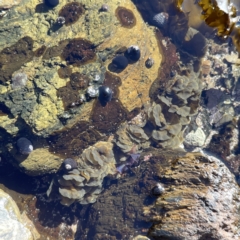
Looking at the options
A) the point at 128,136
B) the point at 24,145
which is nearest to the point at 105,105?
the point at 128,136

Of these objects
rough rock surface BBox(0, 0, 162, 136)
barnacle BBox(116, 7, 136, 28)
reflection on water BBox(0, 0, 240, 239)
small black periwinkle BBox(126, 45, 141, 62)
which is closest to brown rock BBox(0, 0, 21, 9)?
reflection on water BBox(0, 0, 240, 239)

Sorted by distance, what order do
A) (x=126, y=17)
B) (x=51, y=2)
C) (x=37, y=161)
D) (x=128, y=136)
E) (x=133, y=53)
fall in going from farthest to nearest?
(x=128, y=136) < (x=126, y=17) < (x=133, y=53) < (x=51, y=2) < (x=37, y=161)

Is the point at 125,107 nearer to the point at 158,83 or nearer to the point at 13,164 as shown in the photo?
the point at 158,83

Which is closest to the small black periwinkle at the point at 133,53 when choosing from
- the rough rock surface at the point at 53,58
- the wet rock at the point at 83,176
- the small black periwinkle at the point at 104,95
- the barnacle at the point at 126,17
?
the rough rock surface at the point at 53,58

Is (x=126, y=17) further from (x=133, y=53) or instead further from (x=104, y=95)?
(x=104, y=95)

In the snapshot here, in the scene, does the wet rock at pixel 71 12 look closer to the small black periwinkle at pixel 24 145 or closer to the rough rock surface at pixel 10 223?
the small black periwinkle at pixel 24 145

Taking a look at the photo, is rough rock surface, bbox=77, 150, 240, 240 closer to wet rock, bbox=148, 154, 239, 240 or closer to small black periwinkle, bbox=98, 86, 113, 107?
wet rock, bbox=148, 154, 239, 240

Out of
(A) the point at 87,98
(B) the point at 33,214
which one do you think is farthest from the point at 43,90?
(B) the point at 33,214
